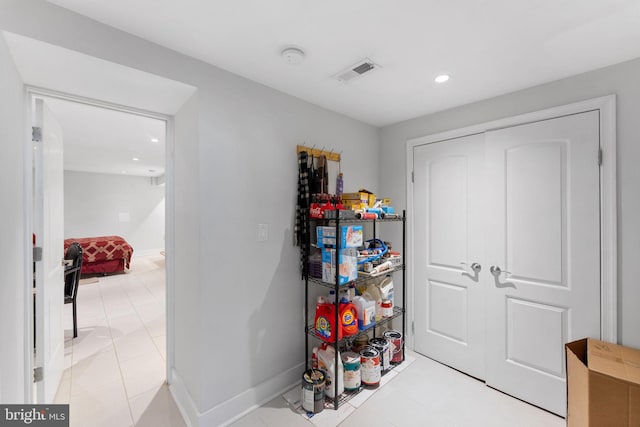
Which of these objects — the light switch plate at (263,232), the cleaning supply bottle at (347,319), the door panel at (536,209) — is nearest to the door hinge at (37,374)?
the light switch plate at (263,232)

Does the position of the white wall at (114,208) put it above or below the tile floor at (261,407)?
above

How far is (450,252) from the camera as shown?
2424 millimetres

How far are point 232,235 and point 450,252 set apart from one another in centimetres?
184

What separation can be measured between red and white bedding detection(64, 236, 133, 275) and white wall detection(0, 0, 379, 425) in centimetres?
478

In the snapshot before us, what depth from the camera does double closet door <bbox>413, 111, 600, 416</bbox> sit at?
5.92 ft

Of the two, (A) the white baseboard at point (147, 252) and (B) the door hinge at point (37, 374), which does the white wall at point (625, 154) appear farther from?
(A) the white baseboard at point (147, 252)

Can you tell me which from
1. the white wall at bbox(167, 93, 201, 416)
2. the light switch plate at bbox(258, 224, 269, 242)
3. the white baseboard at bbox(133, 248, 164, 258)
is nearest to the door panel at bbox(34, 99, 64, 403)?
the white wall at bbox(167, 93, 201, 416)

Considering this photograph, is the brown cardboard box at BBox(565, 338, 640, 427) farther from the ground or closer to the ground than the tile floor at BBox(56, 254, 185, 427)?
farther from the ground

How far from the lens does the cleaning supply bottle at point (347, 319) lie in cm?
200

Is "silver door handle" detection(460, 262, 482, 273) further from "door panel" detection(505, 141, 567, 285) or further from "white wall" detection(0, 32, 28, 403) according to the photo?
"white wall" detection(0, 32, 28, 403)

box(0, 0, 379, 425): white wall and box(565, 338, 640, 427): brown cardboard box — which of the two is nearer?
box(565, 338, 640, 427): brown cardboard box

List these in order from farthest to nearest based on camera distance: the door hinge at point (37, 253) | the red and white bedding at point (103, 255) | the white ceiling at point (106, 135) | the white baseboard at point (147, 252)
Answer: the white baseboard at point (147, 252) < the red and white bedding at point (103, 255) < the white ceiling at point (106, 135) < the door hinge at point (37, 253)

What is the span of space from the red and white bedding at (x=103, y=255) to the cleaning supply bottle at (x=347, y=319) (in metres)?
5.68

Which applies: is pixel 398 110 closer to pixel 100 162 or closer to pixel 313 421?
pixel 313 421
